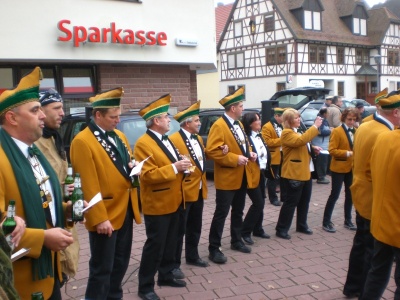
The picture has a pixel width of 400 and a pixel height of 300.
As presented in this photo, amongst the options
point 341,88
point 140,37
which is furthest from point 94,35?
point 341,88

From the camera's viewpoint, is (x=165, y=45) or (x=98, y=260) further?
(x=165, y=45)

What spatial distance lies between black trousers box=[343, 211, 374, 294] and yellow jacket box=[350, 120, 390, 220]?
0.14 m

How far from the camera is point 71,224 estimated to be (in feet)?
11.1

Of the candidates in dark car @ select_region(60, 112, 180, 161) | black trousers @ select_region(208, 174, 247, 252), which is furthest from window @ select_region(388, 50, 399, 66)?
black trousers @ select_region(208, 174, 247, 252)

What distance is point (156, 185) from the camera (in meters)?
4.97

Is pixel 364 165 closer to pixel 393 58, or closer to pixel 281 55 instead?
pixel 281 55

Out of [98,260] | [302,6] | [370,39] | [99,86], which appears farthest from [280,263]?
[370,39]

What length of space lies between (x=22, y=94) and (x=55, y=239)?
90 centimetres

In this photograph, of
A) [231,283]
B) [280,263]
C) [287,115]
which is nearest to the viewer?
[231,283]

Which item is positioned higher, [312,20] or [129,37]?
[312,20]

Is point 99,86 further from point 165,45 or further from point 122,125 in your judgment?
point 122,125

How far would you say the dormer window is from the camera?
1686 inches

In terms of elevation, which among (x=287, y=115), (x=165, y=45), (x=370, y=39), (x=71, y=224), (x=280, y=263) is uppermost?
(x=370, y=39)

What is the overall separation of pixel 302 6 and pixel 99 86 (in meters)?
29.9
